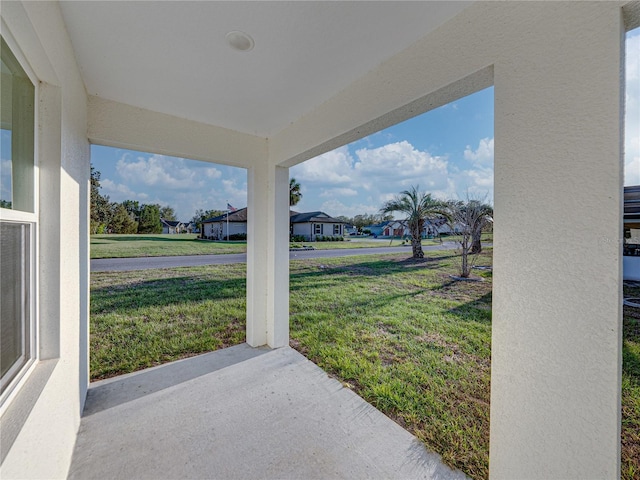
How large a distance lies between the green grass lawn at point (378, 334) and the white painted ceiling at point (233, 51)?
8.97 ft

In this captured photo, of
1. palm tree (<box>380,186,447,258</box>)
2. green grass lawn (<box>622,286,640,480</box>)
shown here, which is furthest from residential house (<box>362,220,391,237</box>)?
green grass lawn (<box>622,286,640,480</box>)

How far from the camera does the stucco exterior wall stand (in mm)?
1041

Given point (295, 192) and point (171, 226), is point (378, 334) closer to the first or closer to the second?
point (171, 226)

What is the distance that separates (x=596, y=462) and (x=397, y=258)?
262 inches

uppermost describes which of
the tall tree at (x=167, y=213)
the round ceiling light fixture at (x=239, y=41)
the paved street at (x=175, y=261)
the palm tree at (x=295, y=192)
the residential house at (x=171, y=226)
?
the palm tree at (x=295, y=192)

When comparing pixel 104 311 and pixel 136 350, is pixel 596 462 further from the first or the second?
pixel 104 311

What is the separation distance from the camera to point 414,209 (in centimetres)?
713

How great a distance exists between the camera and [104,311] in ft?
13.6

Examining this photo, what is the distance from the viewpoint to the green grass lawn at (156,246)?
4297 millimetres

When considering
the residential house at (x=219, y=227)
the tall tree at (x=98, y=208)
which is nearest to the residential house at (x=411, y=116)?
the tall tree at (x=98, y=208)

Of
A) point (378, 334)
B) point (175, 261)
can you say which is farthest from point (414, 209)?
point (175, 261)

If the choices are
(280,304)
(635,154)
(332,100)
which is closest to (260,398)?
(280,304)

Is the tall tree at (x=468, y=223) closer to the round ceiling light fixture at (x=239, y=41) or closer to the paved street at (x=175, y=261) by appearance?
the paved street at (x=175, y=261)

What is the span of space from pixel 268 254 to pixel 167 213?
2725 millimetres
